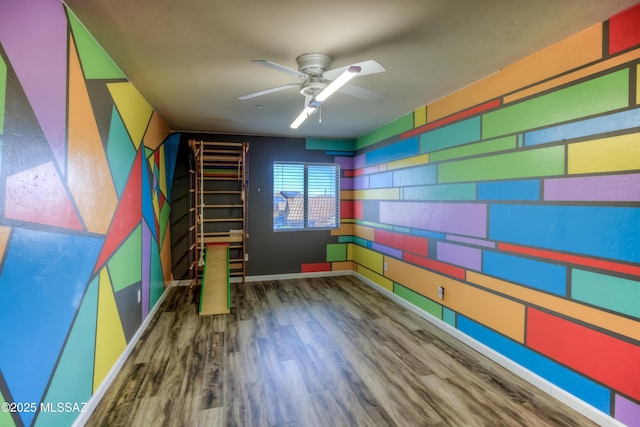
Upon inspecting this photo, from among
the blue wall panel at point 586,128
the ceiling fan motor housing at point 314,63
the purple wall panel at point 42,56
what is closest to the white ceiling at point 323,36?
the ceiling fan motor housing at point 314,63

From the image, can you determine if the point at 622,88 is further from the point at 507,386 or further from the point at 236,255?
the point at 236,255

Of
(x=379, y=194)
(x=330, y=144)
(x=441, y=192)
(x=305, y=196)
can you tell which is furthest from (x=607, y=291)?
(x=330, y=144)

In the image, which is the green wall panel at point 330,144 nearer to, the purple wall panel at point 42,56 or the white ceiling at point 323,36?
the white ceiling at point 323,36

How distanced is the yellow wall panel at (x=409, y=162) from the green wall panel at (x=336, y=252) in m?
1.93

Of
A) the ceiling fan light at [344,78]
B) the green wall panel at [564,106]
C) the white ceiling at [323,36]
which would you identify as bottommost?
the green wall panel at [564,106]

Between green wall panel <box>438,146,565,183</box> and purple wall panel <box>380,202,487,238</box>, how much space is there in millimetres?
286

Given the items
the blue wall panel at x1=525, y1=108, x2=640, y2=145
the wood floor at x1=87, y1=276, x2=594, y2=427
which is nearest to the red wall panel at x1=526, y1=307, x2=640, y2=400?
the wood floor at x1=87, y1=276, x2=594, y2=427

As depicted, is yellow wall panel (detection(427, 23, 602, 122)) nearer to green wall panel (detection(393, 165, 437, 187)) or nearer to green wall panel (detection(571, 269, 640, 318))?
green wall panel (detection(393, 165, 437, 187))

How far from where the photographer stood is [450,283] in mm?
3402

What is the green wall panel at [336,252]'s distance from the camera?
6.02 m

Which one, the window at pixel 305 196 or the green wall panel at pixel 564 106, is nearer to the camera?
the green wall panel at pixel 564 106

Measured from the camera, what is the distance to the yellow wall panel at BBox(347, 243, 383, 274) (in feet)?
16.7

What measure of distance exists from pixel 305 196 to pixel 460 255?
3252 mm

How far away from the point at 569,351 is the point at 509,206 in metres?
1.11
